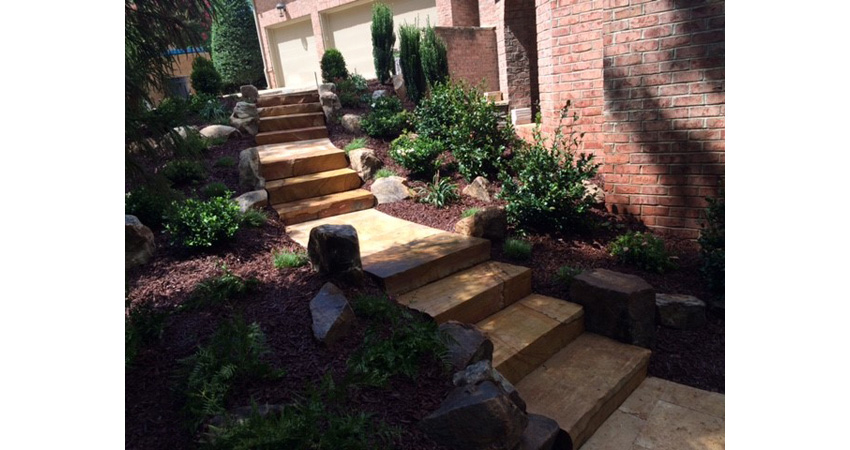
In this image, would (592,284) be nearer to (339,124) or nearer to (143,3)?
(143,3)

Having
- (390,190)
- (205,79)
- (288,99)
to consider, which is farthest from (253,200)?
(205,79)

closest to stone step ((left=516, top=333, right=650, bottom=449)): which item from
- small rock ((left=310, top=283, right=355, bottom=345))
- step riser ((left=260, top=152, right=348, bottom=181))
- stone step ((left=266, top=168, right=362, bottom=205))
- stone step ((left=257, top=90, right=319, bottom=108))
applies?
small rock ((left=310, top=283, right=355, bottom=345))

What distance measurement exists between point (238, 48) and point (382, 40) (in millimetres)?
8637

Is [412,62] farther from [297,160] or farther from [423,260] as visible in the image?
[423,260]

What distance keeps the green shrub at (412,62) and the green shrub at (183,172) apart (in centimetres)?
429

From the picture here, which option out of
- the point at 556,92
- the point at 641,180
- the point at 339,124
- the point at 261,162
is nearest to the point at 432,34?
the point at 339,124

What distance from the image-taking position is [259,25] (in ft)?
54.1

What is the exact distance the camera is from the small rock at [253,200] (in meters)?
4.86

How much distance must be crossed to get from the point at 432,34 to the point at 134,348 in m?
7.16

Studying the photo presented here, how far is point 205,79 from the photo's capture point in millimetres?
9734

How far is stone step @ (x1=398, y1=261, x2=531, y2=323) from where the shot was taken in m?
3.24

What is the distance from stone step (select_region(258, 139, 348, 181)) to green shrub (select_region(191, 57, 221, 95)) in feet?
13.6

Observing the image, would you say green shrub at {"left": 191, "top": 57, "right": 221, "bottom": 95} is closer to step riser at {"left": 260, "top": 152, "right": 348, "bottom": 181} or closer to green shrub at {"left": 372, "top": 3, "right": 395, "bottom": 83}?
green shrub at {"left": 372, "top": 3, "right": 395, "bottom": 83}

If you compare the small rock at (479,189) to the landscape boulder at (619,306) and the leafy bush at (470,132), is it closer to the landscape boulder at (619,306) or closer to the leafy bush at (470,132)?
the leafy bush at (470,132)
